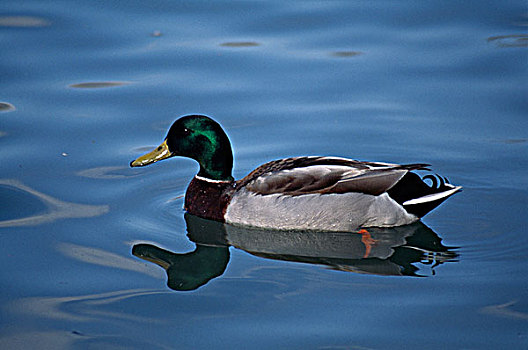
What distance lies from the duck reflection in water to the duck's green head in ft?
1.69

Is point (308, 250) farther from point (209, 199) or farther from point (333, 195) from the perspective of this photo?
point (209, 199)

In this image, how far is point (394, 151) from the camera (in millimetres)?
8266

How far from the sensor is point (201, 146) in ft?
24.5

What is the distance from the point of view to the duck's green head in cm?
738

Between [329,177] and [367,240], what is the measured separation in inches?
23.1

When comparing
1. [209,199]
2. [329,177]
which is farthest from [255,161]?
[329,177]

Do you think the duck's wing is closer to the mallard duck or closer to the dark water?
the mallard duck

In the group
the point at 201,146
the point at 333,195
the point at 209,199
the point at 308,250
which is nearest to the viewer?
the point at 308,250

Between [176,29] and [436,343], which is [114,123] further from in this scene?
[436,343]

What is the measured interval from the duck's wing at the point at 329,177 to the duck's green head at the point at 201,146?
50 centimetres

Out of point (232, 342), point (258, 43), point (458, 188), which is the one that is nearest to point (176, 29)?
point (258, 43)

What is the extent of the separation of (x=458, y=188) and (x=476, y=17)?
4.99m

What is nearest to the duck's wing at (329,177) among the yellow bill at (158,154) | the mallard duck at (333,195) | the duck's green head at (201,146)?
the mallard duck at (333,195)

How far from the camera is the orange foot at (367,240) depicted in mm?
6691
